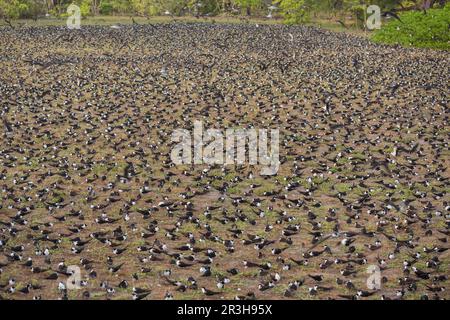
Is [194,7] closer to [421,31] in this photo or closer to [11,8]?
[11,8]

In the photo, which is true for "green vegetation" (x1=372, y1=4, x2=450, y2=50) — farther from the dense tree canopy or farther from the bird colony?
the dense tree canopy

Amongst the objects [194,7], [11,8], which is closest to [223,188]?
[11,8]

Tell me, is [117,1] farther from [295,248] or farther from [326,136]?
[295,248]

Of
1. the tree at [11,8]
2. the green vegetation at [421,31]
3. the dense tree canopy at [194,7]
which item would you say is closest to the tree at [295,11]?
the dense tree canopy at [194,7]

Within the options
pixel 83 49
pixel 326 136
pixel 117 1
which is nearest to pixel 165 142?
pixel 326 136

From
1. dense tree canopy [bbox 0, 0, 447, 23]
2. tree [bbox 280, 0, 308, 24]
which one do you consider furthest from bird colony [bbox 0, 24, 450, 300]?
dense tree canopy [bbox 0, 0, 447, 23]
